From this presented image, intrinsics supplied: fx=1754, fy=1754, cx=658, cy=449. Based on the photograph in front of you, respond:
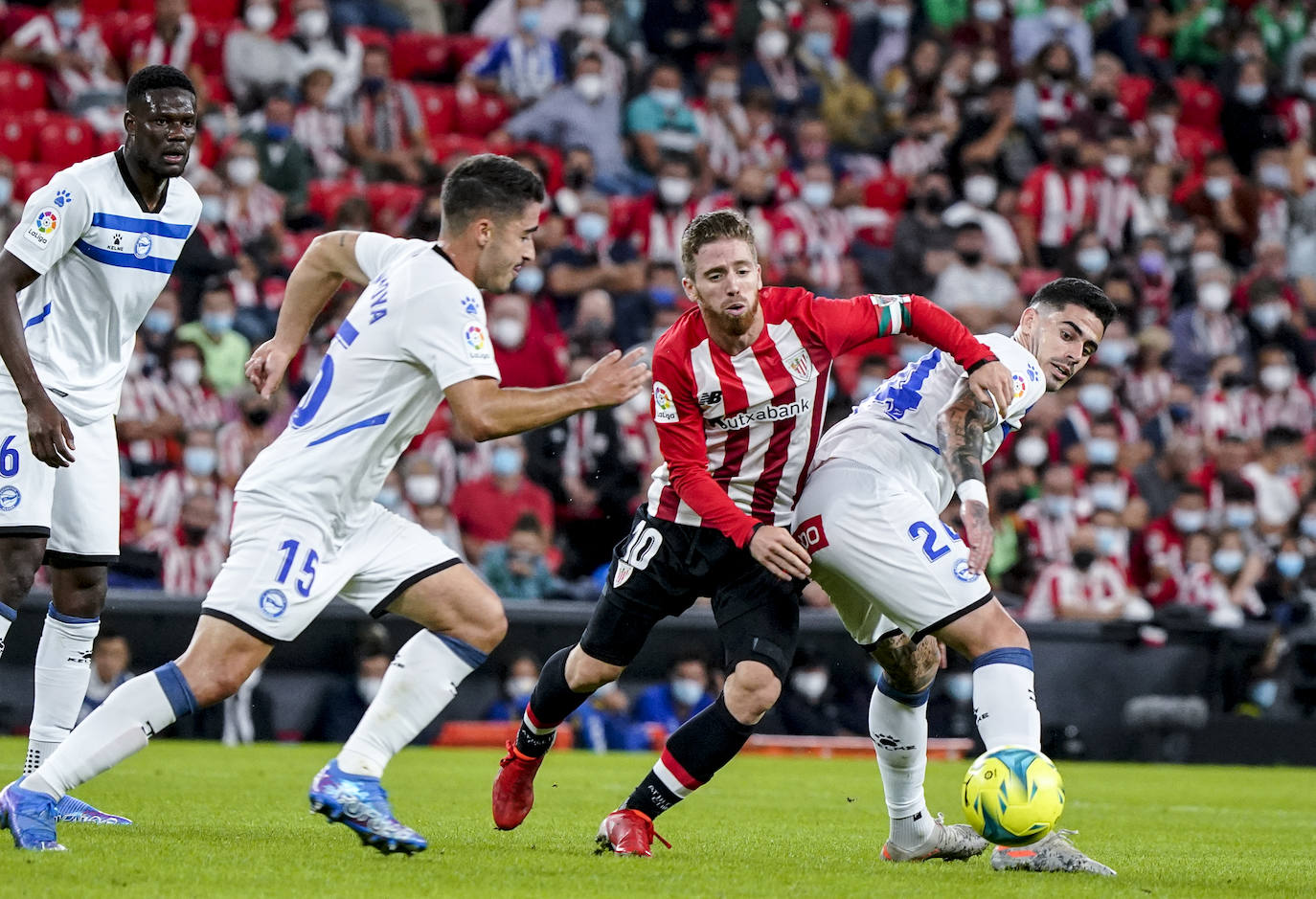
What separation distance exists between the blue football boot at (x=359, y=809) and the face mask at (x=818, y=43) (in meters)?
17.1

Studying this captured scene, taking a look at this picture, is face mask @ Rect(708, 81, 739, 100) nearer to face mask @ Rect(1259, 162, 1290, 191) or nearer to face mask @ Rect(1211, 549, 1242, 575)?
face mask @ Rect(1259, 162, 1290, 191)

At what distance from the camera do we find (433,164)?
1731 cm

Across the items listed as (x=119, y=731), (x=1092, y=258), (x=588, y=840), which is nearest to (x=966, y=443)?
(x=588, y=840)

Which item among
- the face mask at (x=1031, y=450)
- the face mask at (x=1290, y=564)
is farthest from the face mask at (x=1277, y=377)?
the face mask at (x=1031, y=450)

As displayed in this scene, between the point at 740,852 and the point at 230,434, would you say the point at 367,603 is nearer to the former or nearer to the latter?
the point at 740,852

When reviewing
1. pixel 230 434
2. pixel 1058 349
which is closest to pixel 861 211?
pixel 230 434

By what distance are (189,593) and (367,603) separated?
7.51m

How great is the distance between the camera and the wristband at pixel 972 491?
20.5 feet

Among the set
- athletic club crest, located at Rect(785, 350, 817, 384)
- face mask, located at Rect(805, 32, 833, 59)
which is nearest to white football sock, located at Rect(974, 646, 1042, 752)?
athletic club crest, located at Rect(785, 350, 817, 384)

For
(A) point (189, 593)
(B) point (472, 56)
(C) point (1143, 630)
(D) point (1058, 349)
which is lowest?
(C) point (1143, 630)

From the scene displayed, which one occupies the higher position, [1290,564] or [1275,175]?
[1275,175]

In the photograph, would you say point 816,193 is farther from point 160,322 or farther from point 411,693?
point 411,693

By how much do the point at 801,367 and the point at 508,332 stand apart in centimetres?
906

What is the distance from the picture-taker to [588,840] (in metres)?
6.96
